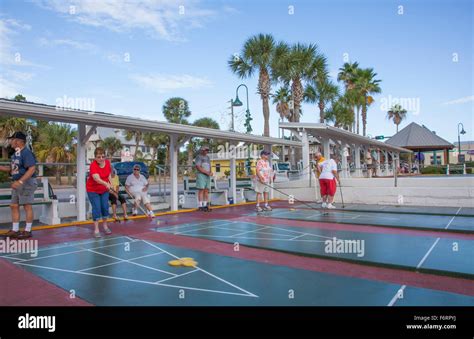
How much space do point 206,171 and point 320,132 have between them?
6.91m

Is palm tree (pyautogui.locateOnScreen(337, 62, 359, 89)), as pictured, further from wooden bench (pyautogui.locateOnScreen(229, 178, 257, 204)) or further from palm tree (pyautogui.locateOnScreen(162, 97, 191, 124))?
wooden bench (pyautogui.locateOnScreen(229, 178, 257, 204))

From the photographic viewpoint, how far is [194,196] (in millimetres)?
11805

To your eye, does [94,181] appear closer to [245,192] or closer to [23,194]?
[23,194]

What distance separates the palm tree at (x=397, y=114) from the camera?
49.8 metres

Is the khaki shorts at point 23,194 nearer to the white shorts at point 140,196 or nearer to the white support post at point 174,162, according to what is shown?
the white shorts at point 140,196

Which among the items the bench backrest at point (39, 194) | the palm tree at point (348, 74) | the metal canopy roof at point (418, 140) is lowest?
the bench backrest at point (39, 194)

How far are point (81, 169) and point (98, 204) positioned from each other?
207 cm

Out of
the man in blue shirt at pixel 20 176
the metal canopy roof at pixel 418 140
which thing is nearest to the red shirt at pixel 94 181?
the man in blue shirt at pixel 20 176

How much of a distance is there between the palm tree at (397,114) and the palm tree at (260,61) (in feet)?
109

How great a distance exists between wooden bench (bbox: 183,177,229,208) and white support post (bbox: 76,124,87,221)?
158 inches
